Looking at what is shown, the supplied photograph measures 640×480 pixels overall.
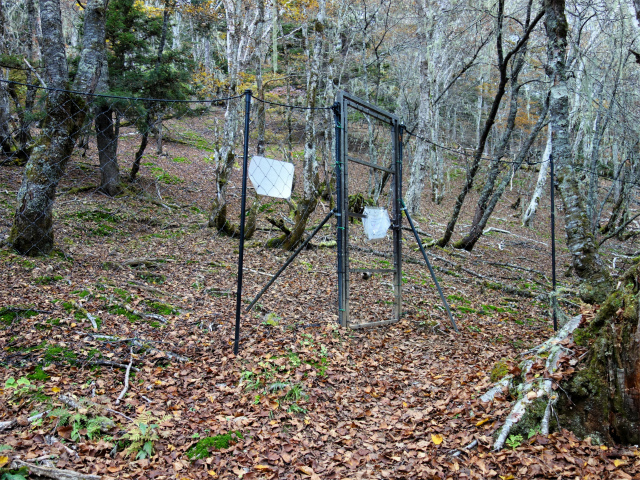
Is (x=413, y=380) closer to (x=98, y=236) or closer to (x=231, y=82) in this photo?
(x=98, y=236)

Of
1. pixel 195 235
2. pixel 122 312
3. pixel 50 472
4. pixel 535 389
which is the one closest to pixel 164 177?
pixel 195 235

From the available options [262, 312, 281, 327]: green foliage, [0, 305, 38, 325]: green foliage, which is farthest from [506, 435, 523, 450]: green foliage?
[0, 305, 38, 325]: green foliage

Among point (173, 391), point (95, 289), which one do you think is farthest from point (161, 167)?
point (173, 391)

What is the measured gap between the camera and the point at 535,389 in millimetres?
3137

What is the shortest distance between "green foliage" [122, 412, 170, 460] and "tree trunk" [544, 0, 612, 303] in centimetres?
540

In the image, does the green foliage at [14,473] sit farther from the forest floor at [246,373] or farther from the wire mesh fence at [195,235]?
the wire mesh fence at [195,235]

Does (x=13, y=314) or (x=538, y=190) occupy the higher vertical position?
(x=538, y=190)

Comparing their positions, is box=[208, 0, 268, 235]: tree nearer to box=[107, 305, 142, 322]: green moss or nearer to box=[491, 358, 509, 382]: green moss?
box=[107, 305, 142, 322]: green moss

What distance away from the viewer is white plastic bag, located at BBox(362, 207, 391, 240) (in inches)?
225

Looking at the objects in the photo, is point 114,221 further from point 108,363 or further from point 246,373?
point 246,373

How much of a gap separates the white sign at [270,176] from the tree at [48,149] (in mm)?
3028

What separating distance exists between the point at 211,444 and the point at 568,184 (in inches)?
226

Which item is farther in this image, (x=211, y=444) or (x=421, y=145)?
(x=421, y=145)

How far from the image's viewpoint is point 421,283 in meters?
8.32
